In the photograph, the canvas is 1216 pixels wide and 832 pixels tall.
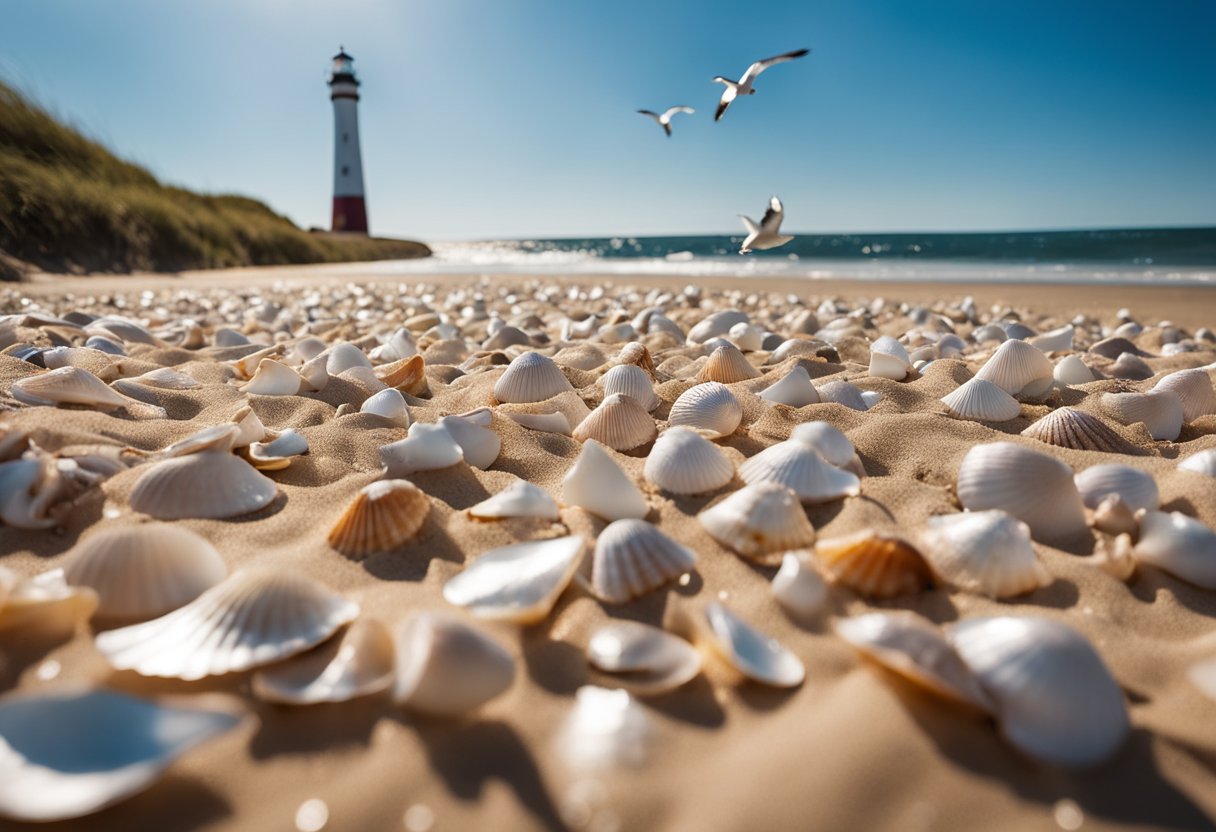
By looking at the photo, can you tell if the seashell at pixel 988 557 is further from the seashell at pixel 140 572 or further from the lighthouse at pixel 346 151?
the lighthouse at pixel 346 151

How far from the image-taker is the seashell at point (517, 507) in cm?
147

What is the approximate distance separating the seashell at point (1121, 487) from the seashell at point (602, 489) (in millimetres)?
954

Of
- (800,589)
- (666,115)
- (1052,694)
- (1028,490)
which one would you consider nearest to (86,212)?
(666,115)

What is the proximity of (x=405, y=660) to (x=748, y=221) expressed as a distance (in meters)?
2.79

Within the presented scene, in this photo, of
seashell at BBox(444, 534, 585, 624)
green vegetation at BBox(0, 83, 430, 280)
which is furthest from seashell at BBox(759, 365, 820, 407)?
green vegetation at BBox(0, 83, 430, 280)

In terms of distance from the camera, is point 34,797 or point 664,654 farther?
point 664,654

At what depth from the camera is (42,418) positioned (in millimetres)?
1784

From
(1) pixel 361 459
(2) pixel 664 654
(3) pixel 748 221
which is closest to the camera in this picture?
(2) pixel 664 654

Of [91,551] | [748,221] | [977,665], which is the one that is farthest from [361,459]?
[748,221]

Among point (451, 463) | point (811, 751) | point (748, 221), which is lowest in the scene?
point (811, 751)

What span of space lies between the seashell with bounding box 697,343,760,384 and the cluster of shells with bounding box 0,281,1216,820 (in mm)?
30

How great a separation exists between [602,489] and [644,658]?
1.70 feet

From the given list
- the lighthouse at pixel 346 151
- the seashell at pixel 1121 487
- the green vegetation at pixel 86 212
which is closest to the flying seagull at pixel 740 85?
the seashell at pixel 1121 487

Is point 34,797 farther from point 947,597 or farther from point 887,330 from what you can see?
point 887,330
